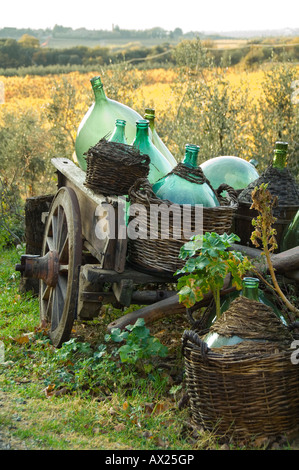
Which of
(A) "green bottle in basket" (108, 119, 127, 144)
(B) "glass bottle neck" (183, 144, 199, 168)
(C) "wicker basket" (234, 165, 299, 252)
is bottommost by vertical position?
(C) "wicker basket" (234, 165, 299, 252)

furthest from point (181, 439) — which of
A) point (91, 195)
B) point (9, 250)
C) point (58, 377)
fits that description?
point (9, 250)

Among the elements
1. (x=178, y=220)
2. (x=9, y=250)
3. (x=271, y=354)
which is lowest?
(x=9, y=250)

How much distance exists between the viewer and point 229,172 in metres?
3.46

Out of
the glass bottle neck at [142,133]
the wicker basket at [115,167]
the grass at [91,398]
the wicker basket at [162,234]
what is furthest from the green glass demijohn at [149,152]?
the grass at [91,398]

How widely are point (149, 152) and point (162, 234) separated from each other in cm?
58

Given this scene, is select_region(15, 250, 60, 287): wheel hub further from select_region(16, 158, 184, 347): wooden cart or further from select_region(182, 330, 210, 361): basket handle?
select_region(182, 330, 210, 361): basket handle

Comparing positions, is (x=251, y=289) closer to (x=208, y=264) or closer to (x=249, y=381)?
(x=208, y=264)

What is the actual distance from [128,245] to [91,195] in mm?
342

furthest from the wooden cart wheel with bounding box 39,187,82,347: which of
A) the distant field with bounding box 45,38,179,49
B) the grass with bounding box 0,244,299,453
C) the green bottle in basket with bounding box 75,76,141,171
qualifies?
the distant field with bounding box 45,38,179,49

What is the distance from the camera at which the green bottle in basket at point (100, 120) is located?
344cm

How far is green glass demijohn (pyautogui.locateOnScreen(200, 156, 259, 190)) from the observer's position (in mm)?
3410

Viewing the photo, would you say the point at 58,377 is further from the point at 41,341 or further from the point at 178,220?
the point at 178,220

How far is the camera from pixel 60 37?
26328 millimetres

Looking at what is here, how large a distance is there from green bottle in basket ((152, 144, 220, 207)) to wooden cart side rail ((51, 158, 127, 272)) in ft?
0.86
